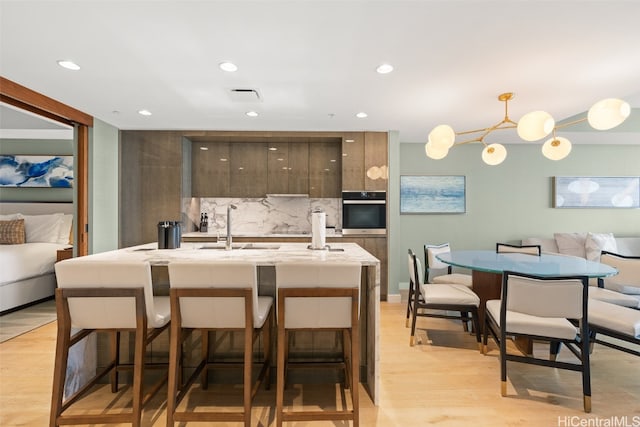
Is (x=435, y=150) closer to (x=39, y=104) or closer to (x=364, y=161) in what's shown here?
(x=364, y=161)

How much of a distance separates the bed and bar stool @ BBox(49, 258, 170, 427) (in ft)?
9.70

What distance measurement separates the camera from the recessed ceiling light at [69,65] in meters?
2.40

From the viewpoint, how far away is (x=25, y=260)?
151 inches

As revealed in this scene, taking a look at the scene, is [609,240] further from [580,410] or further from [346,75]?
[346,75]

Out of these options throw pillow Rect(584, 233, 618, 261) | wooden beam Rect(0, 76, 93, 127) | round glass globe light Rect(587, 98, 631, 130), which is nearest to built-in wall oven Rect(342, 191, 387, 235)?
round glass globe light Rect(587, 98, 631, 130)

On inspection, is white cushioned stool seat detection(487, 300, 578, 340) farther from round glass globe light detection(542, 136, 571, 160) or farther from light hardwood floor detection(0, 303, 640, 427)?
round glass globe light detection(542, 136, 571, 160)

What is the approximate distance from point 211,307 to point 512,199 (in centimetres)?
523

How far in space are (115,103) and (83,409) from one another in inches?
114

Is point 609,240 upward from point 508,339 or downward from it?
upward

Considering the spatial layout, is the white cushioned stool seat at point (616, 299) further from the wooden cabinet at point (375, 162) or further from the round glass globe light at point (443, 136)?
the wooden cabinet at point (375, 162)

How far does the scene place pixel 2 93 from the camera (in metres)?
2.71

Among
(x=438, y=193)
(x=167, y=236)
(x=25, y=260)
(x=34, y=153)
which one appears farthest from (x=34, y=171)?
(x=438, y=193)

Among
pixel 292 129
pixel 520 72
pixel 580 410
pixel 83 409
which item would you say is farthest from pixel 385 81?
pixel 83 409

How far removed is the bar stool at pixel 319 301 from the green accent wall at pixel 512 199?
3.61 metres
